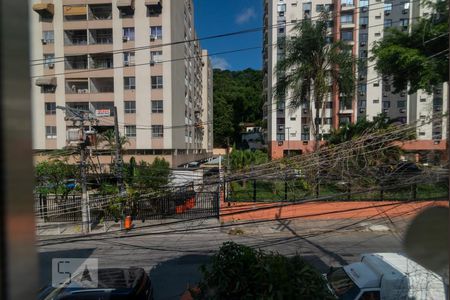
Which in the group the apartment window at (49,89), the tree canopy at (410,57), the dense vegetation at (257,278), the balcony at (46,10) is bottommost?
the dense vegetation at (257,278)

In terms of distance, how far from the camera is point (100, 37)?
2644cm

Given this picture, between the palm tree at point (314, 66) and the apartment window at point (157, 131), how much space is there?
1350 centimetres

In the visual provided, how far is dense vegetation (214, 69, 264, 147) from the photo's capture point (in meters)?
44.9

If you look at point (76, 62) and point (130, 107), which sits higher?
point (76, 62)

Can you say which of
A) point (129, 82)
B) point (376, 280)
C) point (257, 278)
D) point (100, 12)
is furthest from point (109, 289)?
point (100, 12)

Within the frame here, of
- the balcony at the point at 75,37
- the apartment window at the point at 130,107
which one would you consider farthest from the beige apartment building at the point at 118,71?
the balcony at the point at 75,37

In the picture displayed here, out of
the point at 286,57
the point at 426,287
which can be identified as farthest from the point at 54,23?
the point at 426,287

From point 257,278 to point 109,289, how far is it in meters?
3.31

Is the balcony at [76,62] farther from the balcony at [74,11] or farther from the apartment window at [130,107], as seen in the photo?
the apartment window at [130,107]

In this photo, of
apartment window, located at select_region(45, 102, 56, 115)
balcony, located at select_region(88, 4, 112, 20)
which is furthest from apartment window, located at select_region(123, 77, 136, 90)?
apartment window, located at select_region(45, 102, 56, 115)

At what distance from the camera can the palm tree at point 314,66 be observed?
1196 centimetres

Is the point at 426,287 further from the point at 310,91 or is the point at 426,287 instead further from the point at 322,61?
the point at 310,91

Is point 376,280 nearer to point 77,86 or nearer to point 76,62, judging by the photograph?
point 77,86

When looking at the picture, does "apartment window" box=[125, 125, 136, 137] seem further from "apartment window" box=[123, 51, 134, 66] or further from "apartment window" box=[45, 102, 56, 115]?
"apartment window" box=[45, 102, 56, 115]
